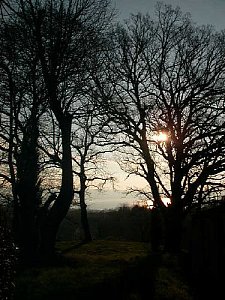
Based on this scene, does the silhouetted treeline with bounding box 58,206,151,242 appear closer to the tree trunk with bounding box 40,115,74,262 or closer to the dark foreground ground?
the tree trunk with bounding box 40,115,74,262

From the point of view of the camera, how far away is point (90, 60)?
15.6 metres

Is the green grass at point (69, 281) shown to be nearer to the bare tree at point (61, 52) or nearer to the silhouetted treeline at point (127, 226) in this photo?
the bare tree at point (61, 52)

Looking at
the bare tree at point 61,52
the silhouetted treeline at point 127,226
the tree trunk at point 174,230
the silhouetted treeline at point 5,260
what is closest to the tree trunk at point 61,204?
the bare tree at point 61,52

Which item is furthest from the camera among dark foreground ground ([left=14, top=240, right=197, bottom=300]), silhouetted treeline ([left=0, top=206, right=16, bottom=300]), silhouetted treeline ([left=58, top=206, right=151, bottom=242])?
silhouetted treeline ([left=58, top=206, right=151, bottom=242])

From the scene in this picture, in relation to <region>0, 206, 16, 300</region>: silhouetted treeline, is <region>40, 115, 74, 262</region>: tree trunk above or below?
above

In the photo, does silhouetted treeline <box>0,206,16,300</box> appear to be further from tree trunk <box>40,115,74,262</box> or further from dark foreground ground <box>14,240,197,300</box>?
tree trunk <box>40,115,74,262</box>

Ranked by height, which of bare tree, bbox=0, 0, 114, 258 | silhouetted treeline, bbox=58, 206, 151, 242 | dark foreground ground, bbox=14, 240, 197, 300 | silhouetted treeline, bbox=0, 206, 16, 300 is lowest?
dark foreground ground, bbox=14, 240, 197, 300

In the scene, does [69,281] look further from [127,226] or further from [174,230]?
[127,226]

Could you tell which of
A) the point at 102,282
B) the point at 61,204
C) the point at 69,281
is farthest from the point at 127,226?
the point at 69,281

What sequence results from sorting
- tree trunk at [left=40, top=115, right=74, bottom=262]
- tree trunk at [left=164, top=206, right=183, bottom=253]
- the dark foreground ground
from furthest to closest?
tree trunk at [left=164, top=206, right=183, bottom=253] → tree trunk at [left=40, top=115, right=74, bottom=262] → the dark foreground ground

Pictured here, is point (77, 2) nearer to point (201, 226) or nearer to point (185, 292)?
point (201, 226)

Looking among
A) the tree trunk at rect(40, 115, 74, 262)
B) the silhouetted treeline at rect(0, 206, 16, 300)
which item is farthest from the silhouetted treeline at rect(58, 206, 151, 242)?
the silhouetted treeline at rect(0, 206, 16, 300)

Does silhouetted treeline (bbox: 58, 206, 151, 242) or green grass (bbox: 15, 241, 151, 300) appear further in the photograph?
silhouetted treeline (bbox: 58, 206, 151, 242)

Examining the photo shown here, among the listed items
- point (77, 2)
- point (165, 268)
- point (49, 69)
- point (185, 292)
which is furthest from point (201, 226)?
point (77, 2)
